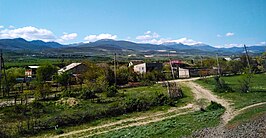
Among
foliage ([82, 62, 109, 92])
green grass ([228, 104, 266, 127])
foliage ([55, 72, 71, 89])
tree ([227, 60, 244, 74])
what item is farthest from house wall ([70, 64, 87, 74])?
green grass ([228, 104, 266, 127])

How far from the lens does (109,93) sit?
154ft

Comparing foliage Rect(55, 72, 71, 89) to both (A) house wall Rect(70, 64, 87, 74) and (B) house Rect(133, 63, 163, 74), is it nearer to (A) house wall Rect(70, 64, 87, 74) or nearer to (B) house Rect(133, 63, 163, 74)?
(A) house wall Rect(70, 64, 87, 74)

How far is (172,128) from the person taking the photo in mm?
26438

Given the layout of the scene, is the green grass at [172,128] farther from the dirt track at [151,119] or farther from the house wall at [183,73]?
the house wall at [183,73]

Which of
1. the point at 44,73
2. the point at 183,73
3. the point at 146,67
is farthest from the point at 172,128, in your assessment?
the point at 183,73

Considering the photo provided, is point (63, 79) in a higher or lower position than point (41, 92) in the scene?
higher

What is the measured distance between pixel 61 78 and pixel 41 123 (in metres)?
24.6

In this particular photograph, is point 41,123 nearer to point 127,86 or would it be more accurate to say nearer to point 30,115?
point 30,115

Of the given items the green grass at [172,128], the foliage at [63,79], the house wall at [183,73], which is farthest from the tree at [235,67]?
the green grass at [172,128]

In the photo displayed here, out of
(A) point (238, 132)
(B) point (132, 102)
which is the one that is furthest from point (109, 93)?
(A) point (238, 132)

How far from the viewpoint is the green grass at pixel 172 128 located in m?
24.6

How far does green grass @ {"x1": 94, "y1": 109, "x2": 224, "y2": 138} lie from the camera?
2464 centimetres

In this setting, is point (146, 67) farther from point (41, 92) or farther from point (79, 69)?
point (41, 92)

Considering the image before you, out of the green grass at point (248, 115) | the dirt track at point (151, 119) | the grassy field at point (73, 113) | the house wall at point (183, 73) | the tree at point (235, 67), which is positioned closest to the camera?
the green grass at point (248, 115)
